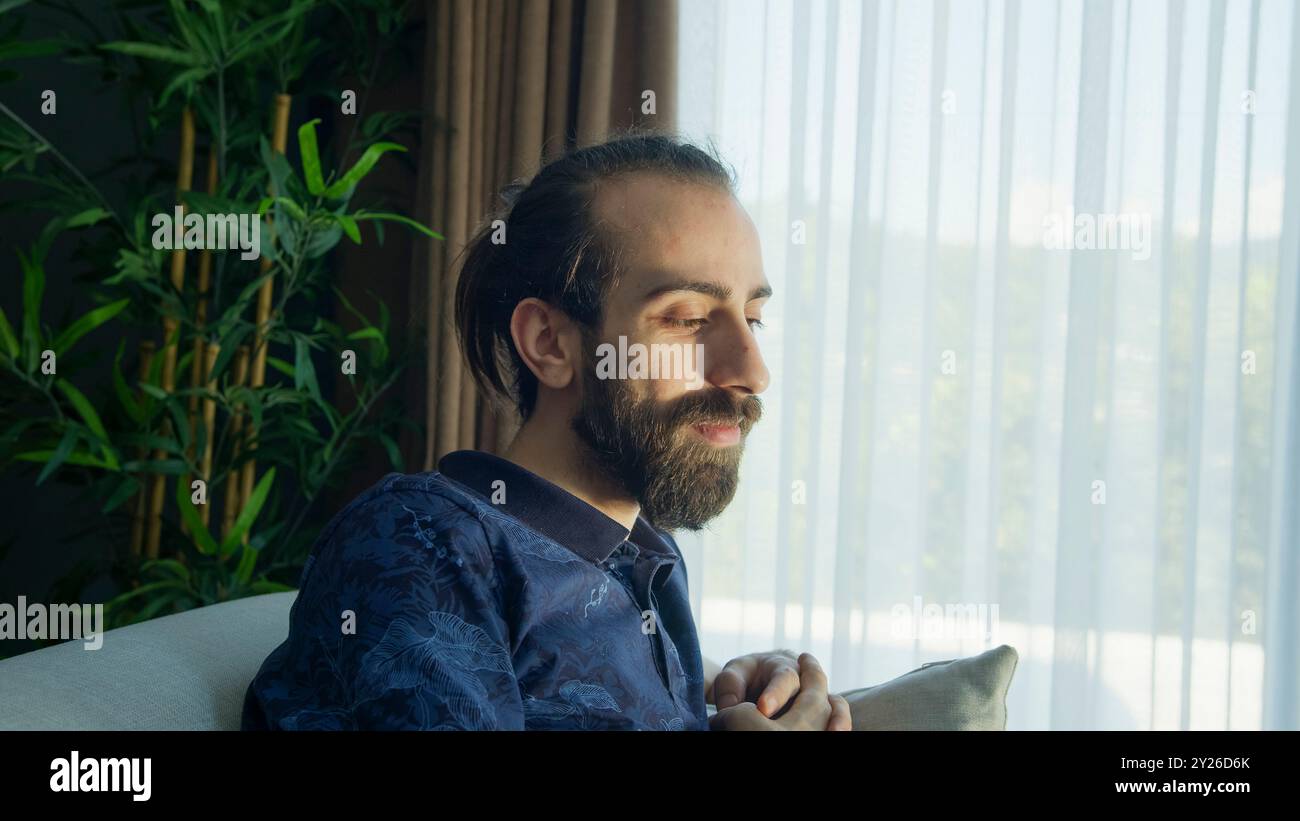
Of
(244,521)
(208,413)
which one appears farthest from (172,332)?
Answer: (244,521)

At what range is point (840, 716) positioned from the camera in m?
1.06

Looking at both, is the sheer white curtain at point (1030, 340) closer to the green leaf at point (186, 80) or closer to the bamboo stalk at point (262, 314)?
the bamboo stalk at point (262, 314)

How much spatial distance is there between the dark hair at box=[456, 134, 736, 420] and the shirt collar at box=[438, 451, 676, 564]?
0.54 feet

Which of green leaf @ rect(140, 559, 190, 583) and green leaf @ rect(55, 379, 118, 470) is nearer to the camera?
green leaf @ rect(55, 379, 118, 470)

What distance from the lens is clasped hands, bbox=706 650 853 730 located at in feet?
3.28

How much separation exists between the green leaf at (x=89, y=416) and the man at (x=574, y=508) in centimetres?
87

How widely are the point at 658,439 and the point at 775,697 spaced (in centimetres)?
29

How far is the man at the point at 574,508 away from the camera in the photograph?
0.82m

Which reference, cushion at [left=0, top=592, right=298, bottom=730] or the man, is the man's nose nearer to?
the man

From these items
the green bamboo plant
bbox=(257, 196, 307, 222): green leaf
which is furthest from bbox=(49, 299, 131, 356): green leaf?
bbox=(257, 196, 307, 222): green leaf

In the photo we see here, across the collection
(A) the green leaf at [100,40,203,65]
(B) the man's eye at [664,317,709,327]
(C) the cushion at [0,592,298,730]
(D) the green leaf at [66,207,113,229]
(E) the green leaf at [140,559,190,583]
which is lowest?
(E) the green leaf at [140,559,190,583]

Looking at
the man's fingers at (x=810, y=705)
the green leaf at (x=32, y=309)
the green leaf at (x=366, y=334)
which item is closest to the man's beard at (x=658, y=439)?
the man's fingers at (x=810, y=705)
